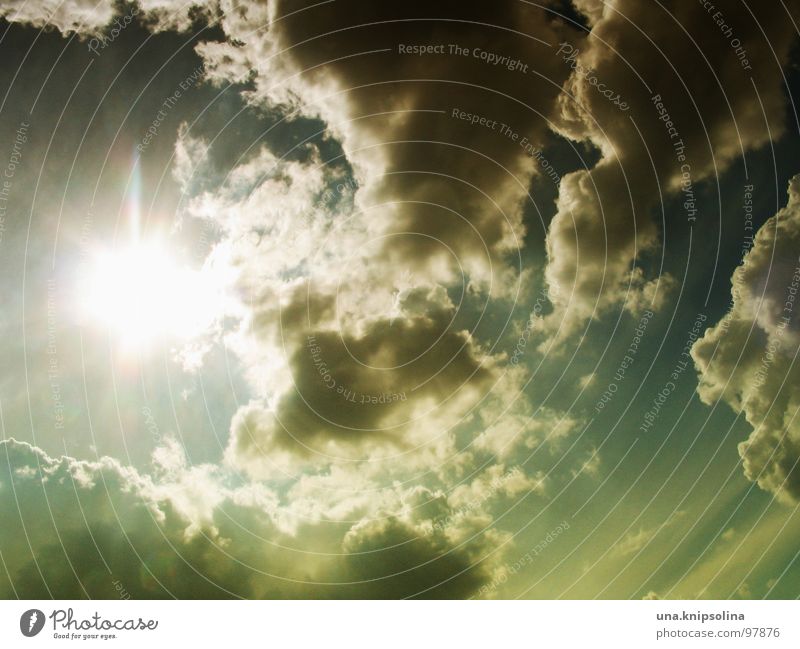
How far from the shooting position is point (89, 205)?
1018 centimetres

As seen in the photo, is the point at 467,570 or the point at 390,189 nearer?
the point at 467,570

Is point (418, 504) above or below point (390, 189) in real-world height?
below

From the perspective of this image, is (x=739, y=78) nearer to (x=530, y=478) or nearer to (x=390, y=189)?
(x=390, y=189)

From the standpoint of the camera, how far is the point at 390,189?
10.7 m

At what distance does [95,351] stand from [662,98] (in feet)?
34.5

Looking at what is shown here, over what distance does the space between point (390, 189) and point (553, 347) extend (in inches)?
158
